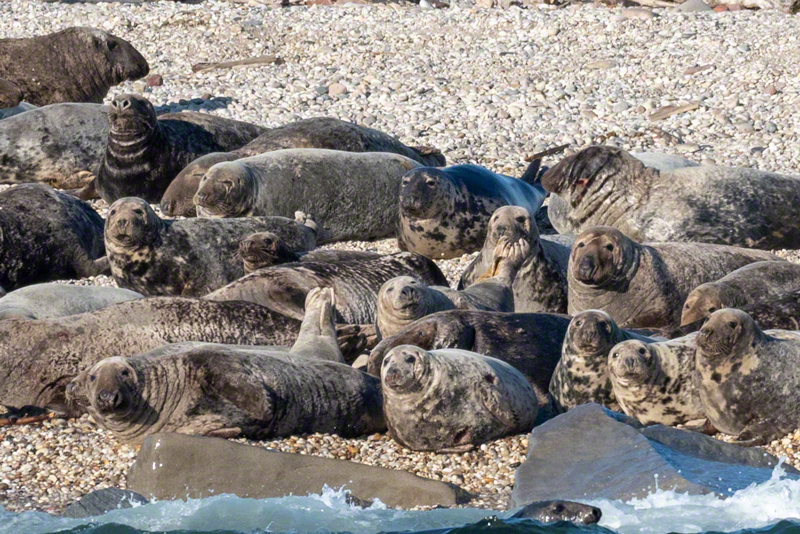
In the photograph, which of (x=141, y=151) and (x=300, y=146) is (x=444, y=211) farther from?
(x=141, y=151)

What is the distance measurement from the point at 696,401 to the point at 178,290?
420 centimetres

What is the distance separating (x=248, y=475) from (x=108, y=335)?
5.93 ft

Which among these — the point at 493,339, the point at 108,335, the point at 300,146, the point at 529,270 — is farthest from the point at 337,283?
the point at 300,146

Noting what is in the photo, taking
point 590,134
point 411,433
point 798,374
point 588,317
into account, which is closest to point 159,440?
point 411,433

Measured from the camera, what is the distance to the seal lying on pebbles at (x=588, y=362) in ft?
19.8

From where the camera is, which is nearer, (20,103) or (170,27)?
(20,103)

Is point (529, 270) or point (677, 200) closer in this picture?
point (529, 270)

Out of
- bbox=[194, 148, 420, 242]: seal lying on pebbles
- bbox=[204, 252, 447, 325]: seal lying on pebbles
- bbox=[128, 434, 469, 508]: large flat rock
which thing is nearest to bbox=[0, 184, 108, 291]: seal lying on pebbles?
bbox=[194, 148, 420, 242]: seal lying on pebbles

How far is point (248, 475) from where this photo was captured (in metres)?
5.15

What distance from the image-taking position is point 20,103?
13602mm

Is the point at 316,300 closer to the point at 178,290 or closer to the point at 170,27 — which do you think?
the point at 178,290

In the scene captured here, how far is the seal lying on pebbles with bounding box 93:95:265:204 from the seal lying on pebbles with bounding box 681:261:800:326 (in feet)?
19.0

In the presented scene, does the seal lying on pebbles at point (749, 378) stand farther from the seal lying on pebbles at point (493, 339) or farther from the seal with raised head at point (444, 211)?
the seal with raised head at point (444, 211)

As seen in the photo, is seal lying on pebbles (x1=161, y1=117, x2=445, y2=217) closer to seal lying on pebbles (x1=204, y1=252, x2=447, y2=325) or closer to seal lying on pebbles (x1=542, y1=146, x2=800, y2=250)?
seal lying on pebbles (x1=542, y1=146, x2=800, y2=250)
